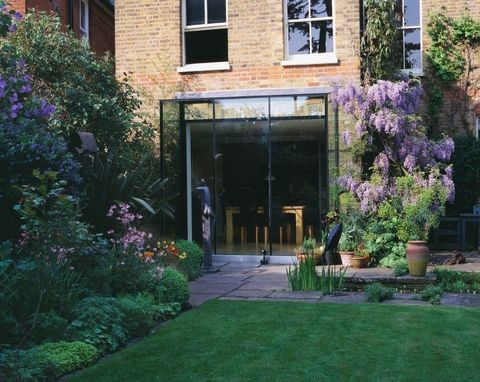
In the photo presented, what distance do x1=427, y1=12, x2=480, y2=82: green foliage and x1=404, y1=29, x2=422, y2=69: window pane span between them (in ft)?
1.25

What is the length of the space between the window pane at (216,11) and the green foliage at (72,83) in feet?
8.59

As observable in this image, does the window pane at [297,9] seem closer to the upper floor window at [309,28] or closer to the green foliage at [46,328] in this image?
the upper floor window at [309,28]

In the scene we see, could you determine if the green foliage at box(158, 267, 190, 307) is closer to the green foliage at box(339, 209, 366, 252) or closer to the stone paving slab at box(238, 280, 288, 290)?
the stone paving slab at box(238, 280, 288, 290)

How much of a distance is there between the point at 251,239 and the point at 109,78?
4026 mm

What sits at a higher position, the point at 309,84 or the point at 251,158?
the point at 309,84

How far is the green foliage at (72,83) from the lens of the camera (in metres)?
9.95

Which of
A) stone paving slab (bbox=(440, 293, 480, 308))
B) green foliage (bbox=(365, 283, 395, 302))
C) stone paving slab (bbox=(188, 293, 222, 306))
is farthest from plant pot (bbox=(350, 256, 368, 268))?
stone paving slab (bbox=(188, 293, 222, 306))

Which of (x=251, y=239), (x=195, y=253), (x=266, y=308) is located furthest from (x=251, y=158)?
(x=266, y=308)

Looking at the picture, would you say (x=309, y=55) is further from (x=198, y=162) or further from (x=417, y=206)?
(x=417, y=206)

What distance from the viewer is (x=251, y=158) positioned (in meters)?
11.5

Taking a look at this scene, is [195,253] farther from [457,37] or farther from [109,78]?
[457,37]

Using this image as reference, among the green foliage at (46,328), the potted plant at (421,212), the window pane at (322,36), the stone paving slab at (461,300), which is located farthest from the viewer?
the window pane at (322,36)

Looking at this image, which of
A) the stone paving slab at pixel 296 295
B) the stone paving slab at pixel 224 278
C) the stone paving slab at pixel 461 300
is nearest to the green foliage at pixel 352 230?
the stone paving slab at pixel 224 278

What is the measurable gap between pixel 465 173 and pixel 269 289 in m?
6.42
